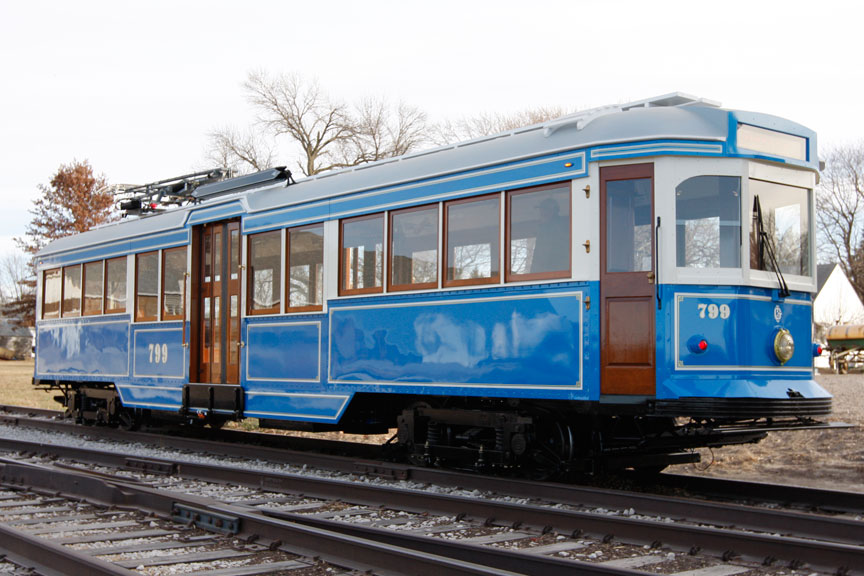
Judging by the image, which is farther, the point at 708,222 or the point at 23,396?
the point at 23,396

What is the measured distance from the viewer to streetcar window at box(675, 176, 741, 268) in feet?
24.1

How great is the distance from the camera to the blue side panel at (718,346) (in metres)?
7.08

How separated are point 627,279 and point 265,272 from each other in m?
5.00

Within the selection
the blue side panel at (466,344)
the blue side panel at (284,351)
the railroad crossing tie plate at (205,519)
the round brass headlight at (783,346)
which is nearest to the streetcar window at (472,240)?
the blue side panel at (466,344)

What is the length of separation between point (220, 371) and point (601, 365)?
19.0ft

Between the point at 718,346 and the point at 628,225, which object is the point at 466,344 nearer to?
the point at 628,225

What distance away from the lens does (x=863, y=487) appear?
29.0ft

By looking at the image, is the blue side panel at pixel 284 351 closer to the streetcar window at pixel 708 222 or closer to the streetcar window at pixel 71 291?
the streetcar window at pixel 708 222

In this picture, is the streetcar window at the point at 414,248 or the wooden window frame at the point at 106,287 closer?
the streetcar window at the point at 414,248

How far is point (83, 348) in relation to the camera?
14.2 meters

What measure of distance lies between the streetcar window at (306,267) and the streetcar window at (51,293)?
659 cm

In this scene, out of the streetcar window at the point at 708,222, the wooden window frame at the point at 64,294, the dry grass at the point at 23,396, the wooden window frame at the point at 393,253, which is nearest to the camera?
the streetcar window at the point at 708,222

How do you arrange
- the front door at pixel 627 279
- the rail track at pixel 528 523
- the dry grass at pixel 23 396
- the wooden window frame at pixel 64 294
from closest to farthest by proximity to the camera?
1. the rail track at pixel 528 523
2. the front door at pixel 627 279
3. the wooden window frame at pixel 64 294
4. the dry grass at pixel 23 396

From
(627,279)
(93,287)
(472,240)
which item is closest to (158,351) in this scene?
(93,287)
